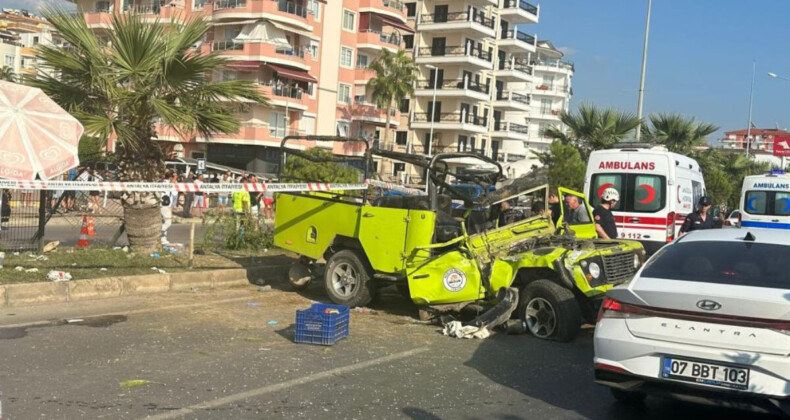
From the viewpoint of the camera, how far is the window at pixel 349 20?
59031mm

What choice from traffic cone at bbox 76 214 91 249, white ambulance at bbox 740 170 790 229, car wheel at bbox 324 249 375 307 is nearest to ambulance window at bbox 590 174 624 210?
white ambulance at bbox 740 170 790 229

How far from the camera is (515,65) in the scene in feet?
240

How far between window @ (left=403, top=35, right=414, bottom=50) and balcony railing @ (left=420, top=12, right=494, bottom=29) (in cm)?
193

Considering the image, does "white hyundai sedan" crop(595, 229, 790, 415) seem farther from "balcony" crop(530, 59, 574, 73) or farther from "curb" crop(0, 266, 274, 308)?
"balcony" crop(530, 59, 574, 73)

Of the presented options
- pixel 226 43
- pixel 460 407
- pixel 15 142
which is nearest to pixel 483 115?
pixel 226 43

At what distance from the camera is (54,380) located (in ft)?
19.6

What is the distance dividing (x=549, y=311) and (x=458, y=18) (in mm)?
59456

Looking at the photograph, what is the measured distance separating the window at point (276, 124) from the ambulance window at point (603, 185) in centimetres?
3949

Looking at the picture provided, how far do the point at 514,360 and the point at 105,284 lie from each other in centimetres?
581

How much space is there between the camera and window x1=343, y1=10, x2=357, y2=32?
59031 millimetres

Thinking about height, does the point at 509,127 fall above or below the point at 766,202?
above

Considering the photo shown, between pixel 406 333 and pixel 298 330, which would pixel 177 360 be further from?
pixel 406 333

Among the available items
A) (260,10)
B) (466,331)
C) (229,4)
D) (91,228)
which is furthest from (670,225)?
(229,4)

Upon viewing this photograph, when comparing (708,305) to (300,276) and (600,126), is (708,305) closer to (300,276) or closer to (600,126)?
(300,276)
